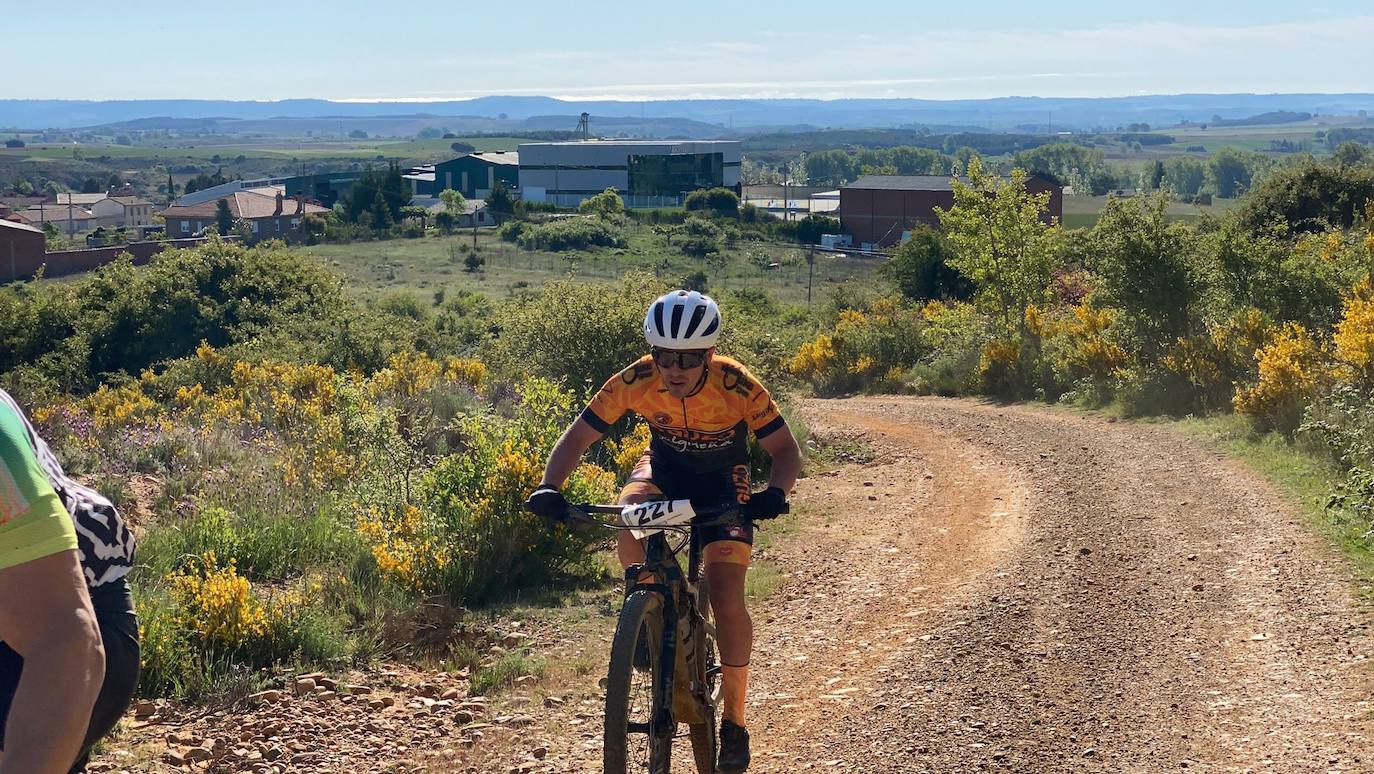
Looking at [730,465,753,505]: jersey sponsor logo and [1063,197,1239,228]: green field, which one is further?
[1063,197,1239,228]: green field

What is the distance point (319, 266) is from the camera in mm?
30516

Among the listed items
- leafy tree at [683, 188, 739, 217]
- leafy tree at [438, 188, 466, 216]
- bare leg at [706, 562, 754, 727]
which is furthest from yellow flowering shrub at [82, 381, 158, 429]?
leafy tree at [683, 188, 739, 217]

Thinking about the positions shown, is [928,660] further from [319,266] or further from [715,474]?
[319,266]

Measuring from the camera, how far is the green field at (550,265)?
53.7 meters

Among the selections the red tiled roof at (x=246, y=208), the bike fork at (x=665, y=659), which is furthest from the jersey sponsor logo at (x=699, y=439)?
the red tiled roof at (x=246, y=208)

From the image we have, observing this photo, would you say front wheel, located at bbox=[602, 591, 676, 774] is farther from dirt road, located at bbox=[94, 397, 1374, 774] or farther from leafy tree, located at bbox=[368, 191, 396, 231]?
leafy tree, located at bbox=[368, 191, 396, 231]

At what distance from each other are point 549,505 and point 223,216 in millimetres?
102832

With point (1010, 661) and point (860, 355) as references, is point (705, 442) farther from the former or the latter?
point (860, 355)

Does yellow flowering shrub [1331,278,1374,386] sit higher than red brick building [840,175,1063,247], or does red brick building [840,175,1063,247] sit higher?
yellow flowering shrub [1331,278,1374,386]

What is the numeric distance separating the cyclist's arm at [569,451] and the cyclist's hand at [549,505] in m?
0.30

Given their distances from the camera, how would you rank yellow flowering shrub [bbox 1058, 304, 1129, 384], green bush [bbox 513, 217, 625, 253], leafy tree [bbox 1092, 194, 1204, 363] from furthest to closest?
green bush [bbox 513, 217, 625, 253] < yellow flowering shrub [bbox 1058, 304, 1129, 384] < leafy tree [bbox 1092, 194, 1204, 363]

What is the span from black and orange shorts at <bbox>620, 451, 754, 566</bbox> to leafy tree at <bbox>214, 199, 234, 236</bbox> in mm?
95073

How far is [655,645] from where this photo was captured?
4895 millimetres

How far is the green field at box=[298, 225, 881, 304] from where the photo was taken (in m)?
53.7
